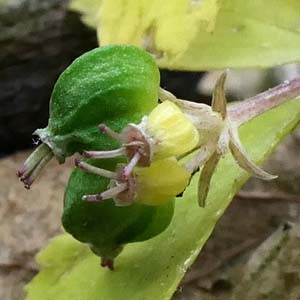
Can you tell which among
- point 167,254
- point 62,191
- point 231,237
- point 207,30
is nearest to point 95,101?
point 167,254

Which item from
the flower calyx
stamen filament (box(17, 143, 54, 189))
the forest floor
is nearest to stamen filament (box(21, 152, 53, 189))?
stamen filament (box(17, 143, 54, 189))

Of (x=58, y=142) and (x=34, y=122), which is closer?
(x=58, y=142)

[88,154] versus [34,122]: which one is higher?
[88,154]

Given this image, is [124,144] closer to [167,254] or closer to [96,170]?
[96,170]

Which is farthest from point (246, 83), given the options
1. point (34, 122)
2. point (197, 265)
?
point (197, 265)

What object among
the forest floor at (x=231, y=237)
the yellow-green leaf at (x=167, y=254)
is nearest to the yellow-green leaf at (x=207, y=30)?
the yellow-green leaf at (x=167, y=254)

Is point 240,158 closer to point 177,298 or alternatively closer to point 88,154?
point 88,154
